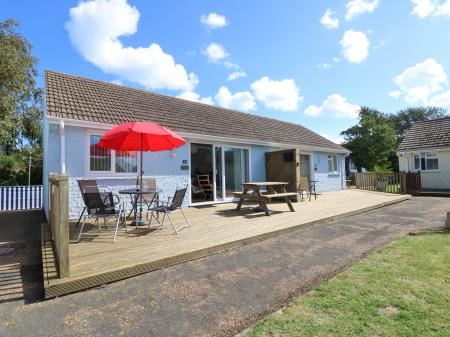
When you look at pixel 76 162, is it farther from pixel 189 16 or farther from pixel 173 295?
pixel 189 16

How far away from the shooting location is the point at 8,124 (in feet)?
37.1

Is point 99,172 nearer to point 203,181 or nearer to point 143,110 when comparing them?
point 143,110

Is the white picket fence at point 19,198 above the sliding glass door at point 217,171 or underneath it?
underneath

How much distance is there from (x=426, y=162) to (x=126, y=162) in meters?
18.7

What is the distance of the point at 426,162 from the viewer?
17.3 m

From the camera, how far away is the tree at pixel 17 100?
12.0m

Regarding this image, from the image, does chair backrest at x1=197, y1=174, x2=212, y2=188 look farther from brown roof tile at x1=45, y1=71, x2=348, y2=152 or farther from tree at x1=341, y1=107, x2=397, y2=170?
tree at x1=341, y1=107, x2=397, y2=170

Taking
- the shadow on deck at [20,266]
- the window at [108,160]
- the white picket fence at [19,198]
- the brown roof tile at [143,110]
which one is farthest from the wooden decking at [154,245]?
the white picket fence at [19,198]

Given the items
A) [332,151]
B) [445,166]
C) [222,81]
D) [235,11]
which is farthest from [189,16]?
[445,166]

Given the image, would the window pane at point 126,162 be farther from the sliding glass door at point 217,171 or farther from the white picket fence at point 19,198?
the white picket fence at point 19,198

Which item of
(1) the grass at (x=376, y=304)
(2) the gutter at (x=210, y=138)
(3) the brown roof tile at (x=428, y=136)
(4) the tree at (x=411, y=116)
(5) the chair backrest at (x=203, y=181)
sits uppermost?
(4) the tree at (x=411, y=116)

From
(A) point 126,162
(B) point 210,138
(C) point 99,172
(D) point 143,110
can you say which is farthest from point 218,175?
(C) point 99,172

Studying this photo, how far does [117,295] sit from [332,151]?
14.7 meters

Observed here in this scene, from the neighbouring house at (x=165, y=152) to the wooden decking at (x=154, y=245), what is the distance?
2036 mm
